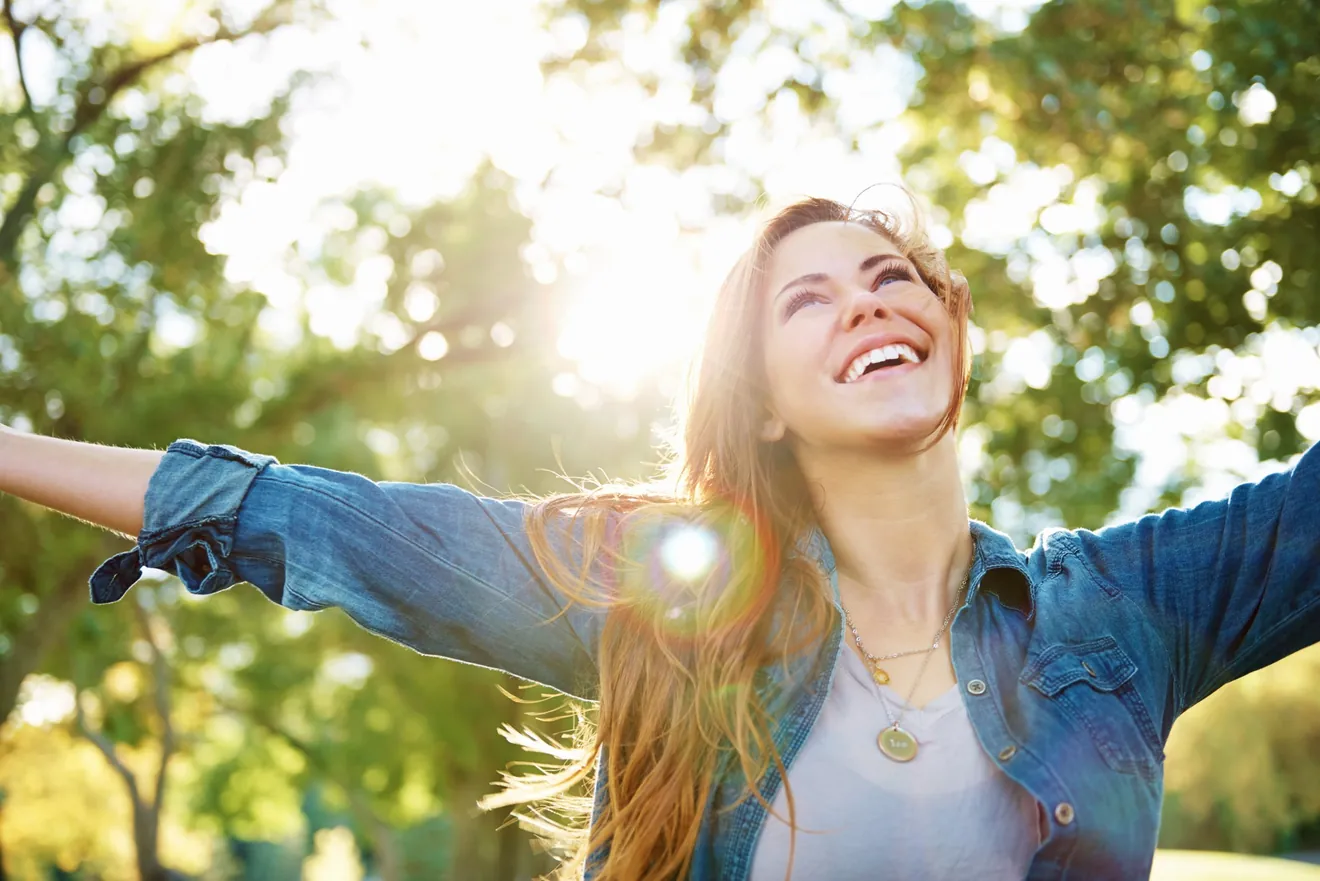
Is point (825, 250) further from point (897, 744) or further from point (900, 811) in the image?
point (900, 811)

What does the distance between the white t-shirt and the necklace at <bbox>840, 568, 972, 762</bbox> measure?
0.05 ft

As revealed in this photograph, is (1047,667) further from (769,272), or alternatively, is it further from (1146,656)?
(769,272)

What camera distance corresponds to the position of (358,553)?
2.03m

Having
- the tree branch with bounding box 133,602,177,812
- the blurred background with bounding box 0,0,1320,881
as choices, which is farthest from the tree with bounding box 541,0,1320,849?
the tree branch with bounding box 133,602,177,812

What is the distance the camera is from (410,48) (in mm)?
11797

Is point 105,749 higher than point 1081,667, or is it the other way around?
point 1081,667

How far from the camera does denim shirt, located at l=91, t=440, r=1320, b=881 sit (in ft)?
6.61

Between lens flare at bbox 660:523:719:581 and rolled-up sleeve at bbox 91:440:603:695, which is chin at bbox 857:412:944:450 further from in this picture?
rolled-up sleeve at bbox 91:440:603:695

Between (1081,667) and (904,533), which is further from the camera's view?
(904,533)

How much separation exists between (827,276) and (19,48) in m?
11.4

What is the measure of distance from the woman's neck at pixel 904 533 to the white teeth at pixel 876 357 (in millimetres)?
180

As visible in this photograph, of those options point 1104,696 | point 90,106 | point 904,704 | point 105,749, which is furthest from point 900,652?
point 105,749

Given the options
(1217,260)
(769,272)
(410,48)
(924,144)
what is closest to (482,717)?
(410,48)

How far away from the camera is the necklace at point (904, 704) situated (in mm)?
2119
